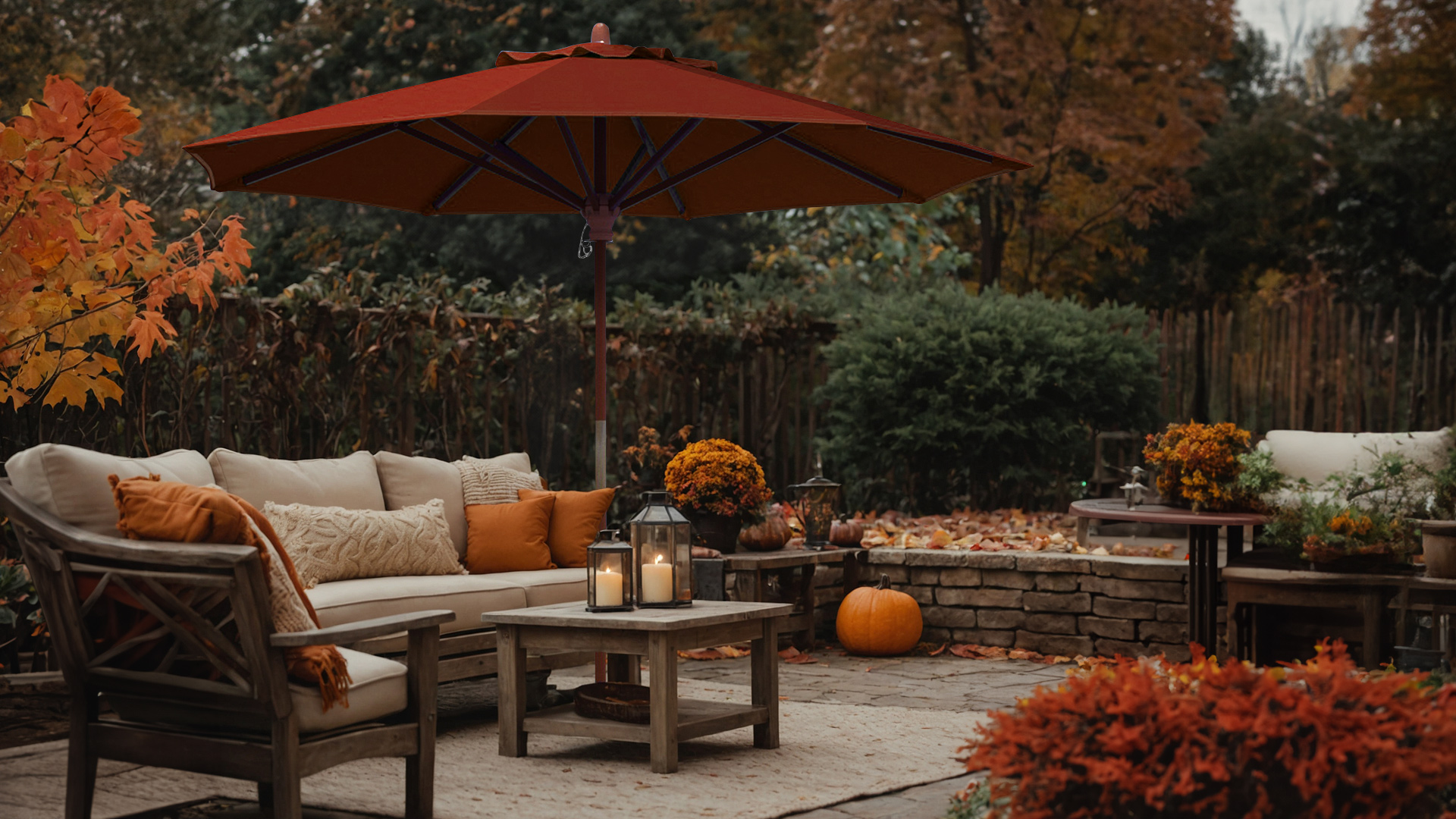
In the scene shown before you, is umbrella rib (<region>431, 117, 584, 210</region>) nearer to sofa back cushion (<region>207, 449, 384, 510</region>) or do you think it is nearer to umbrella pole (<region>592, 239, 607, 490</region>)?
umbrella pole (<region>592, 239, 607, 490</region>)

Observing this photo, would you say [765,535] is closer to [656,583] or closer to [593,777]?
[656,583]

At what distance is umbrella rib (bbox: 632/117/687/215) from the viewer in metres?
5.50

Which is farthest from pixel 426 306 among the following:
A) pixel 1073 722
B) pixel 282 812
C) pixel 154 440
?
pixel 1073 722

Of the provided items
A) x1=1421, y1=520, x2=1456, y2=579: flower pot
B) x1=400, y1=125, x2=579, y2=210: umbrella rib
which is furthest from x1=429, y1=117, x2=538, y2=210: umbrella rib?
x1=1421, y1=520, x2=1456, y2=579: flower pot

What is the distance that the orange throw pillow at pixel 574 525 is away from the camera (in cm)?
600

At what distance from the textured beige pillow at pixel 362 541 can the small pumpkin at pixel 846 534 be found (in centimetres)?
235

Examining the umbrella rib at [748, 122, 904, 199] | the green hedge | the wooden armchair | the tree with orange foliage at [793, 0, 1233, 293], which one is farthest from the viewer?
the tree with orange foliage at [793, 0, 1233, 293]

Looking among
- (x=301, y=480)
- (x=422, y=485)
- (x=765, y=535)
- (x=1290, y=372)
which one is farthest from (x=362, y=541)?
(x=1290, y=372)

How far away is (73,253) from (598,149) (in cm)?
187

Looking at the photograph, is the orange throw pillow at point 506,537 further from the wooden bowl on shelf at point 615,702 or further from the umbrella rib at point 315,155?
the umbrella rib at point 315,155

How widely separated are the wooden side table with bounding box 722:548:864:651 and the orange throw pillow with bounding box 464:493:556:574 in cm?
111

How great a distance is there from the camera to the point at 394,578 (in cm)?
541

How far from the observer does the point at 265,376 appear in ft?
21.8

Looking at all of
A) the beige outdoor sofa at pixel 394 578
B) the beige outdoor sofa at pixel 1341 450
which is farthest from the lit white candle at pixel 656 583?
the beige outdoor sofa at pixel 1341 450
